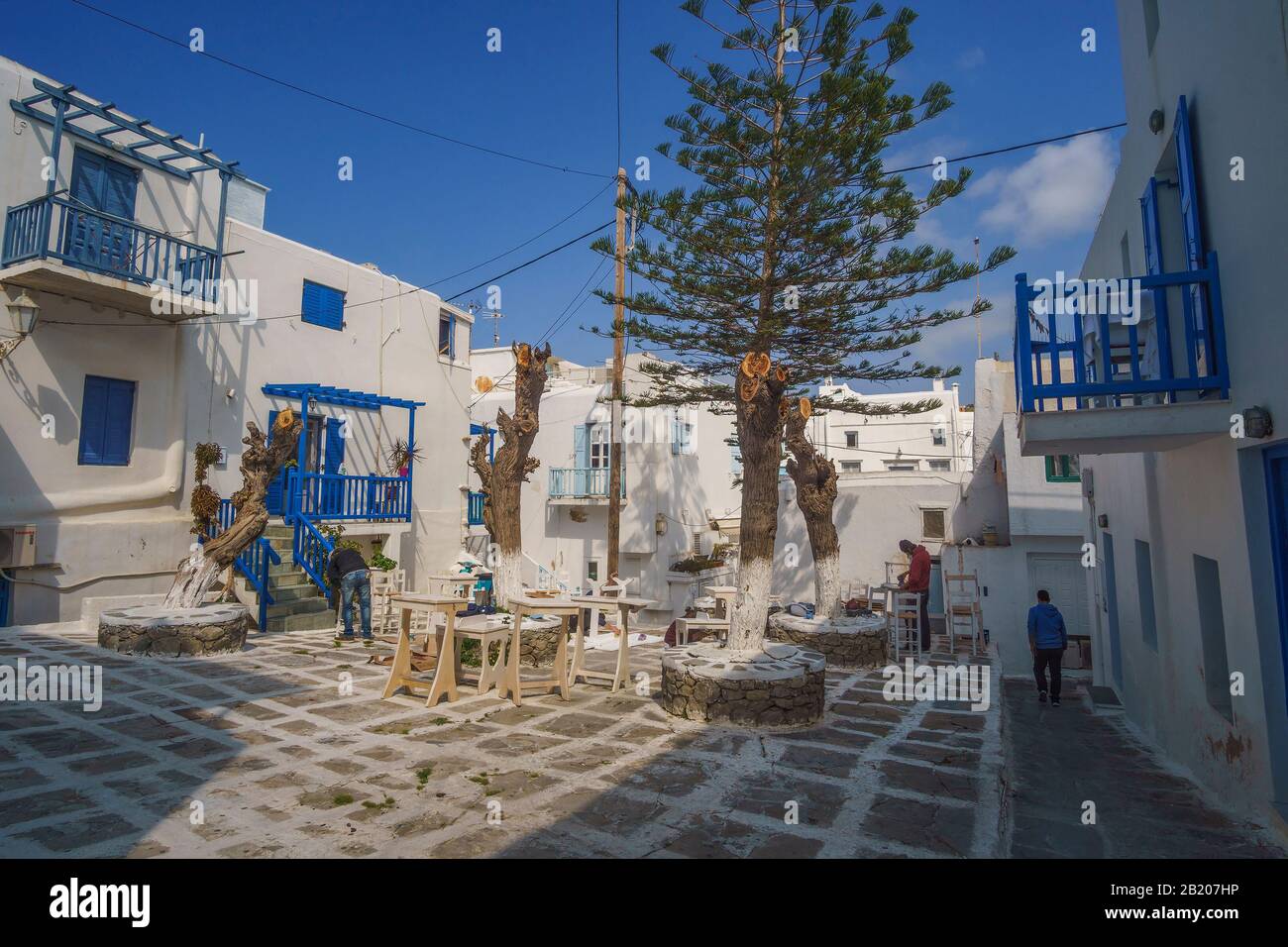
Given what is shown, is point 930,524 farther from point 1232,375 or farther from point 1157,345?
point 1232,375

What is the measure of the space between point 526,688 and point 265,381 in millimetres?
9043

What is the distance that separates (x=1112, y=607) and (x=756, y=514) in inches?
301

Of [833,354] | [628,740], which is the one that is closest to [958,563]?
[833,354]

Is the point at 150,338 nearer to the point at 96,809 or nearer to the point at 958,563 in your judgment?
the point at 96,809

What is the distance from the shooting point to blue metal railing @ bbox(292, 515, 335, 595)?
12.1 metres

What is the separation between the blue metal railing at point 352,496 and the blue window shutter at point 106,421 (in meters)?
2.46

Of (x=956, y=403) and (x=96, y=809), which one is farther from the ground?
(x=956, y=403)

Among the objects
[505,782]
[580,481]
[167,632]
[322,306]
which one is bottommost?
[505,782]

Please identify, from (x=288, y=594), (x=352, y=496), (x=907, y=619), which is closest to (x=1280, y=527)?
(x=907, y=619)

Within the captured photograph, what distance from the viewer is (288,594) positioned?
39.2ft

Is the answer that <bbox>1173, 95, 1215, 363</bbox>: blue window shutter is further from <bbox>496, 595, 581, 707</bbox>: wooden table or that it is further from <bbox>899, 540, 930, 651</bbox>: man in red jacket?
<bbox>899, 540, 930, 651</bbox>: man in red jacket

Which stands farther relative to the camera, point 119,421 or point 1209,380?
point 119,421

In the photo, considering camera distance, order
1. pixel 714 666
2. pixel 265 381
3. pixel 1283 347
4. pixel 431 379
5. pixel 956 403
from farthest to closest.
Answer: pixel 956 403, pixel 431 379, pixel 265 381, pixel 714 666, pixel 1283 347

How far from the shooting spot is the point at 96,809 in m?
4.21
